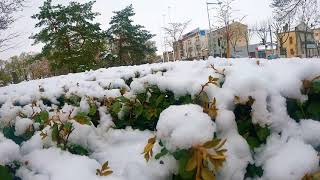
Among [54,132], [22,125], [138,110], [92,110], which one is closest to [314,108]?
[138,110]

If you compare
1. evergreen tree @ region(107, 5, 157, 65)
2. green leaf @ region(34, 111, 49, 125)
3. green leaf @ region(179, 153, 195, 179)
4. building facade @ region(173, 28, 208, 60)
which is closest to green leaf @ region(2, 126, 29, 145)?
green leaf @ region(34, 111, 49, 125)

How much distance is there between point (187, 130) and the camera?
1.37 m

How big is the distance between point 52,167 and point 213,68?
1.03m

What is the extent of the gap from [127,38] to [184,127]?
39.0m

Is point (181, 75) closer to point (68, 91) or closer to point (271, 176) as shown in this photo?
point (271, 176)

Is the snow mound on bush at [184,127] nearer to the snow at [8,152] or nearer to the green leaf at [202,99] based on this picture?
the green leaf at [202,99]

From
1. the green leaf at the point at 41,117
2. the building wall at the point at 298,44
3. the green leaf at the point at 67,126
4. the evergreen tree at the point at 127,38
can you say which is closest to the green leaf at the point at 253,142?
the green leaf at the point at 67,126

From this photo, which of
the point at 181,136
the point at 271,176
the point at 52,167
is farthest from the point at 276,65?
the point at 52,167

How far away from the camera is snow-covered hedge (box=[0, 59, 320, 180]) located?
4.64 feet

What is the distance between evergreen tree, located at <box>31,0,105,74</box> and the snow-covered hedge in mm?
30270

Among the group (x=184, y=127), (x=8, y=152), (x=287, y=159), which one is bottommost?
(x=287, y=159)

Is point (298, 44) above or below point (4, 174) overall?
below

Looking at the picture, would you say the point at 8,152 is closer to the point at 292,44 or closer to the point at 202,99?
the point at 202,99

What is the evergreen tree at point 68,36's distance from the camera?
32.2m
